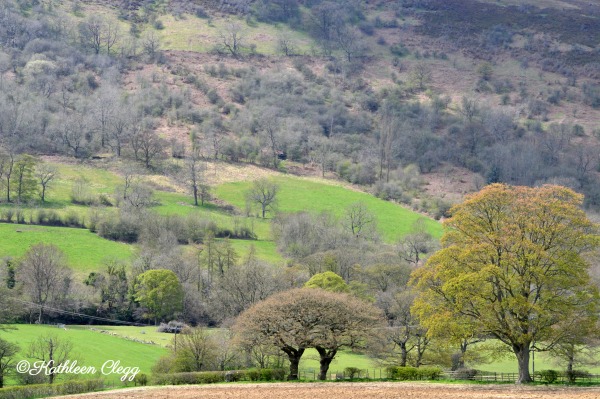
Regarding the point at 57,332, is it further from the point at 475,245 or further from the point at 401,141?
the point at 401,141

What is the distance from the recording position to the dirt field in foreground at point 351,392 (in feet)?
170

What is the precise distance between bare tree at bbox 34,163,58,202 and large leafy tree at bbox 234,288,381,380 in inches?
2949

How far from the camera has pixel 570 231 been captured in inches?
2299

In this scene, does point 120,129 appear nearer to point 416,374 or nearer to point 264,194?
point 264,194

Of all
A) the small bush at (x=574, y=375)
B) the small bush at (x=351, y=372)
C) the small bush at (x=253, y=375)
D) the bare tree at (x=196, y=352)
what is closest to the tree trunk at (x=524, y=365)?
the small bush at (x=574, y=375)

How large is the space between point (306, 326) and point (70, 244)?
57693 mm

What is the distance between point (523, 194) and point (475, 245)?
205 inches

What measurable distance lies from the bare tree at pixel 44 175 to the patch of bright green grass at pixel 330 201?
91.0 feet

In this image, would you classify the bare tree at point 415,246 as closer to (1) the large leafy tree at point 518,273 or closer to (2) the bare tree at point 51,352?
(2) the bare tree at point 51,352

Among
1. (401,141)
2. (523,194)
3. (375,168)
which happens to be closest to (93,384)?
(523,194)

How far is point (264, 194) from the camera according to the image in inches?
5595

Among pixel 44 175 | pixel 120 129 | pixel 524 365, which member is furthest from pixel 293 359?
pixel 120 129

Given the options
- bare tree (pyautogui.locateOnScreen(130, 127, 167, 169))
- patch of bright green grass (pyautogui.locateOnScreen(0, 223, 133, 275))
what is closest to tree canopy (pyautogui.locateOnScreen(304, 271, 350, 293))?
patch of bright green grass (pyautogui.locateOnScreen(0, 223, 133, 275))

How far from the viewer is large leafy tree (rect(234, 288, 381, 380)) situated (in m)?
A: 65.6
